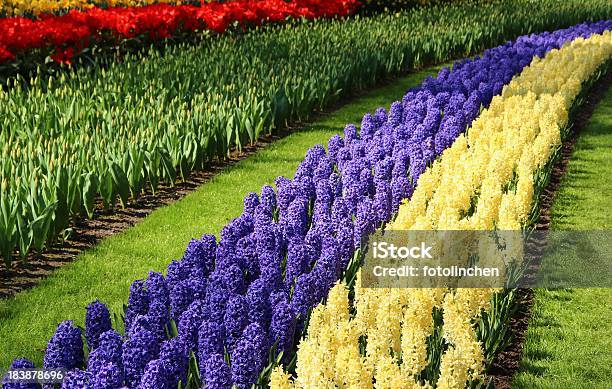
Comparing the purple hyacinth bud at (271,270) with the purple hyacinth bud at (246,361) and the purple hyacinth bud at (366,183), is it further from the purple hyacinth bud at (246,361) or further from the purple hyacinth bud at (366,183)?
the purple hyacinth bud at (366,183)

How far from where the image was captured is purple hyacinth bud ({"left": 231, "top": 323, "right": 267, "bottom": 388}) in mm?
3484

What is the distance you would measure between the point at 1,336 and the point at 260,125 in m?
4.46

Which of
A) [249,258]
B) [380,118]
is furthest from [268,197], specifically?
[380,118]

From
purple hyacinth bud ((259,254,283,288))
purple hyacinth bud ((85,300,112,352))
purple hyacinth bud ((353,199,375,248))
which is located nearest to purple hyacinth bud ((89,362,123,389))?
purple hyacinth bud ((85,300,112,352))

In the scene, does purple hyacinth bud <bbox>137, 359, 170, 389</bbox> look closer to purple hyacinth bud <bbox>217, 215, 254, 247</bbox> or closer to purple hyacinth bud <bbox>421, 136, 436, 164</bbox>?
purple hyacinth bud <bbox>217, 215, 254, 247</bbox>

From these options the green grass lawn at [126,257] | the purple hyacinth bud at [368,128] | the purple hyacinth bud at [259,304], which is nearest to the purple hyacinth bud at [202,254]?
the purple hyacinth bud at [259,304]

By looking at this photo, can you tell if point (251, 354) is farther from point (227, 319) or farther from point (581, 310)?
point (581, 310)

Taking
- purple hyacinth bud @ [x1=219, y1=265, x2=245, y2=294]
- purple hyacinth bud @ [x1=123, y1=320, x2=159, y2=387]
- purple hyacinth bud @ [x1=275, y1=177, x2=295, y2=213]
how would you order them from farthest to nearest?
purple hyacinth bud @ [x1=275, y1=177, x2=295, y2=213]
purple hyacinth bud @ [x1=219, y1=265, x2=245, y2=294]
purple hyacinth bud @ [x1=123, y1=320, x2=159, y2=387]

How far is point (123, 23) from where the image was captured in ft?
41.7

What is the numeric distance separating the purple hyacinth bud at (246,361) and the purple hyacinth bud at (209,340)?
4.4 inches

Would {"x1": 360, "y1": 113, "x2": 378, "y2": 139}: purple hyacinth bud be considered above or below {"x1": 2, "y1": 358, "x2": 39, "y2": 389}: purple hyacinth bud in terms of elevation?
above

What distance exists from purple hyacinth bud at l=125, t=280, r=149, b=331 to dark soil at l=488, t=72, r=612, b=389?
5.59ft

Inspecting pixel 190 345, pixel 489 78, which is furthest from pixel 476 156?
pixel 489 78

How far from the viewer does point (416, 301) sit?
3.86 meters
